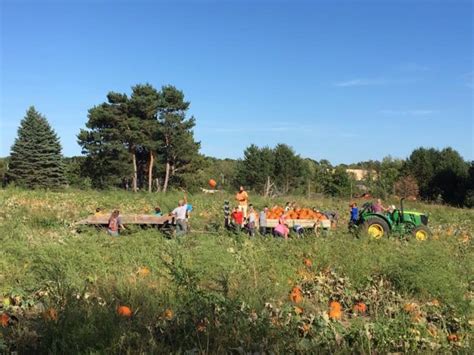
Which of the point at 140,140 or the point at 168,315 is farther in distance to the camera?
the point at 140,140

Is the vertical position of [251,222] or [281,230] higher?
[251,222]

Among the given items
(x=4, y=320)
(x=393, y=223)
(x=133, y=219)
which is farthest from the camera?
(x=393, y=223)

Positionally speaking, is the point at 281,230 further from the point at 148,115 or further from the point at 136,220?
the point at 148,115

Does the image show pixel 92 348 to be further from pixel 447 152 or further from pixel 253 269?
pixel 447 152

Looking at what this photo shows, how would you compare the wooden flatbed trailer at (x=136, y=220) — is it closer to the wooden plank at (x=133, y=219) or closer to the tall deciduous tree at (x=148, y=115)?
the wooden plank at (x=133, y=219)

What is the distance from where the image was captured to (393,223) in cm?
1408

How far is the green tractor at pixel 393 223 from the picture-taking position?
1326 centimetres

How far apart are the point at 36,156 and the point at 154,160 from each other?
45.1 feet

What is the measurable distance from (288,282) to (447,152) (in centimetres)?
5986

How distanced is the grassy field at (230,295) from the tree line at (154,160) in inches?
1485

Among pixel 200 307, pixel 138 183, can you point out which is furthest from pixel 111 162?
pixel 200 307

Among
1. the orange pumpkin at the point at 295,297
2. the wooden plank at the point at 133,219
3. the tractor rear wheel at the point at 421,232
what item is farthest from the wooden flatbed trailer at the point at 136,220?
the orange pumpkin at the point at 295,297

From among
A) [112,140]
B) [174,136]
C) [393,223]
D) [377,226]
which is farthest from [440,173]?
[377,226]

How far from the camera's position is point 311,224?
13.6 m
